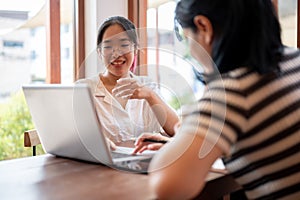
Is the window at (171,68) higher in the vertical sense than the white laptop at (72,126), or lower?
higher

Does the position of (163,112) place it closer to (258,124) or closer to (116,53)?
(116,53)

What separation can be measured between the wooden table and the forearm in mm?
504

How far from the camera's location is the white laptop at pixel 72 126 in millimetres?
1185

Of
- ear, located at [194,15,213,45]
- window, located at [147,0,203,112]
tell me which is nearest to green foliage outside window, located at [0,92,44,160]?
window, located at [147,0,203,112]

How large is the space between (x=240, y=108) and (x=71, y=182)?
22.2 inches

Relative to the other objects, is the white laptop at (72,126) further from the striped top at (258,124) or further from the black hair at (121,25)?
the black hair at (121,25)

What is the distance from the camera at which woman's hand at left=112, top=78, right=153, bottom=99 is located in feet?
5.39

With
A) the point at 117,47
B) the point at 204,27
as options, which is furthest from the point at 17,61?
the point at 204,27

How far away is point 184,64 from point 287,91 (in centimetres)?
61

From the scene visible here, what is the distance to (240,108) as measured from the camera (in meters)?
0.80

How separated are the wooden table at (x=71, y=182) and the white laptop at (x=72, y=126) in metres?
0.05

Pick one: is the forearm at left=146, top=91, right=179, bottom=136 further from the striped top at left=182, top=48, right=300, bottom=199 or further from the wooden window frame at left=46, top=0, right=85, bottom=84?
the wooden window frame at left=46, top=0, right=85, bottom=84

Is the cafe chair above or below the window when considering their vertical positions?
below

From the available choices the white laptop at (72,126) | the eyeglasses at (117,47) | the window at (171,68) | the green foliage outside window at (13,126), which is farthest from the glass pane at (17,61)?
the white laptop at (72,126)
